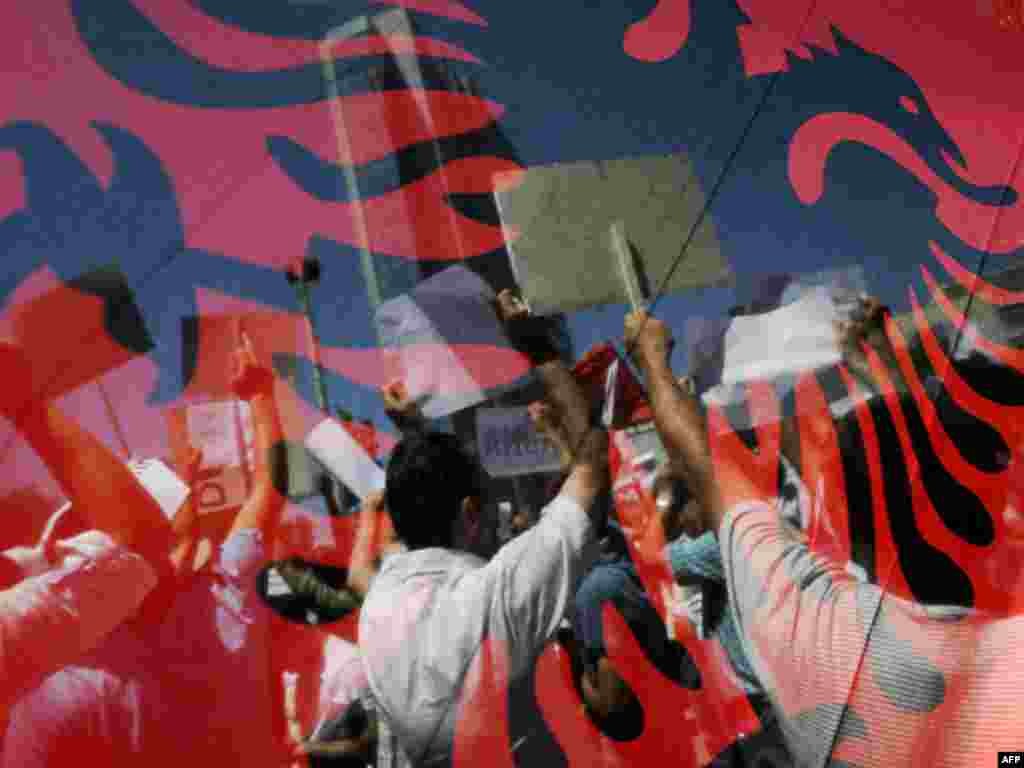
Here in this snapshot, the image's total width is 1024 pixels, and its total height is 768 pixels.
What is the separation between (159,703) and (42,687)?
178 millimetres

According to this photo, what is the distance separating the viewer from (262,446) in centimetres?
161

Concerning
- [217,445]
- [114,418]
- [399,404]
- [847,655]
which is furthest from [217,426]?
[847,655]

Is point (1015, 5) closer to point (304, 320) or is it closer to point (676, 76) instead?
point (676, 76)

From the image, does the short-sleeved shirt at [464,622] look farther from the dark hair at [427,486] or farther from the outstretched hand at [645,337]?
the outstretched hand at [645,337]

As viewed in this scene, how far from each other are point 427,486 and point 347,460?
15 centimetres

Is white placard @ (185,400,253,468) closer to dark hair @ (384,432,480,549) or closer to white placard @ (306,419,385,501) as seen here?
white placard @ (306,419,385,501)

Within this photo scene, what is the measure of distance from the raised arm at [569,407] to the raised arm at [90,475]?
659mm

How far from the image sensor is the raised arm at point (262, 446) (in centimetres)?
159

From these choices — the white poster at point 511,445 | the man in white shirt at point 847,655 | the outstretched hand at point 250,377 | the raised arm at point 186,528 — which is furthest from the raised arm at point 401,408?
the man in white shirt at point 847,655

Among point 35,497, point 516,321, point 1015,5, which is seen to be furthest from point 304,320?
point 1015,5

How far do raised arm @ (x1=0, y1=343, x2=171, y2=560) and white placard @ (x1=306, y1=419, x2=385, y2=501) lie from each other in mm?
274

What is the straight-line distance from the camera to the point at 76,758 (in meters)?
1.53

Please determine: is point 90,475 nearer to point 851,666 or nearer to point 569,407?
point 569,407

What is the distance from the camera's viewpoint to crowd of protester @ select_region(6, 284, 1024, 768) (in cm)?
151
